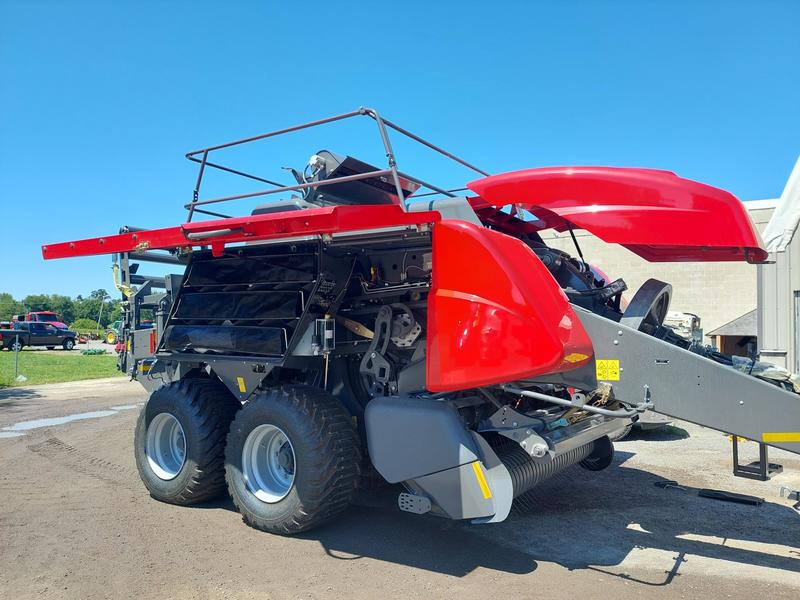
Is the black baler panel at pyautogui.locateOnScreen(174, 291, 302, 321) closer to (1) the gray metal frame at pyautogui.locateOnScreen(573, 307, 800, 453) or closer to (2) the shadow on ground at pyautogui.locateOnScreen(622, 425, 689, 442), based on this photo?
(1) the gray metal frame at pyautogui.locateOnScreen(573, 307, 800, 453)

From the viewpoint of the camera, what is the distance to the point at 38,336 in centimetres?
3111

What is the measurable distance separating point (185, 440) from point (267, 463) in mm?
876

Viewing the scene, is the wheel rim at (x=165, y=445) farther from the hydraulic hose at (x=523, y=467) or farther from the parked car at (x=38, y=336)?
the parked car at (x=38, y=336)

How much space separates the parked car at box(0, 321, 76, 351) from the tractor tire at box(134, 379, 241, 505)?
89.2ft

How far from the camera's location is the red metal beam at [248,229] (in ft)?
13.4

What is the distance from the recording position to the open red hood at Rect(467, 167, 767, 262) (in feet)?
12.4

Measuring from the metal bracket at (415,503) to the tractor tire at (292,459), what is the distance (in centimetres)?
55

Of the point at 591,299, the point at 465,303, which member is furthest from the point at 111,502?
the point at 591,299

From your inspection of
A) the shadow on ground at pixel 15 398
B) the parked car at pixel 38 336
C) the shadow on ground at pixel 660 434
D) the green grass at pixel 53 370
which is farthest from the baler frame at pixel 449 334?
the parked car at pixel 38 336

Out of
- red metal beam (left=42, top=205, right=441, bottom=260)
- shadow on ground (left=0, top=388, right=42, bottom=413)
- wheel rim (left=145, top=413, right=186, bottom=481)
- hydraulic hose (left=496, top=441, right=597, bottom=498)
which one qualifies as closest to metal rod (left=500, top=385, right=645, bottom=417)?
hydraulic hose (left=496, top=441, right=597, bottom=498)

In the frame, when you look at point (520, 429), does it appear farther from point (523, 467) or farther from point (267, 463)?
point (267, 463)

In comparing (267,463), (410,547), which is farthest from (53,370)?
(410,547)

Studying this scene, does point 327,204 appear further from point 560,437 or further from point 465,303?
point 560,437

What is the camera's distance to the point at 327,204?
17.5ft
